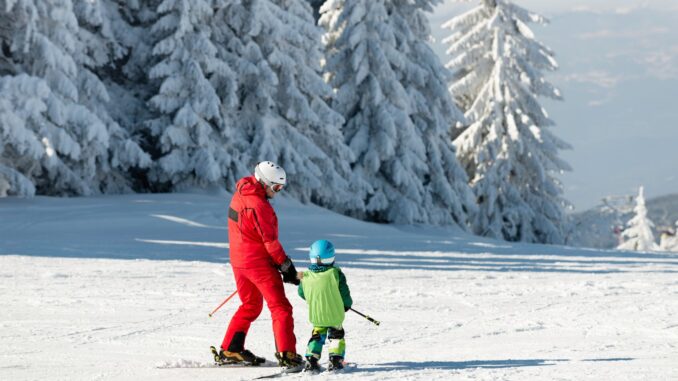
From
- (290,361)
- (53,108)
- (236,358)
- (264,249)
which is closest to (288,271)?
(264,249)

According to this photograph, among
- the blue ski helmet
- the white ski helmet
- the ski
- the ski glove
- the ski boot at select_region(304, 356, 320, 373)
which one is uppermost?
the white ski helmet

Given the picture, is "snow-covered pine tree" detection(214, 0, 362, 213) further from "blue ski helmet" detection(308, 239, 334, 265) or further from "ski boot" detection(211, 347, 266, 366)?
"blue ski helmet" detection(308, 239, 334, 265)

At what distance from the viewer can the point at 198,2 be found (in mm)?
24594

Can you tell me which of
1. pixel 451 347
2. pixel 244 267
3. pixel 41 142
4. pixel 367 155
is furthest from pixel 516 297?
pixel 367 155

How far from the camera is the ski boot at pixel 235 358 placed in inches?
304

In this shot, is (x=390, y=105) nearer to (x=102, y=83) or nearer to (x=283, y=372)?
(x=102, y=83)

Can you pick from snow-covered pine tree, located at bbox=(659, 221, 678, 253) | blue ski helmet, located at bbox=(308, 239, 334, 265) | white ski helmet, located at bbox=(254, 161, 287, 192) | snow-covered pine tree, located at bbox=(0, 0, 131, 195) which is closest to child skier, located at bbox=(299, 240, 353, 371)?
blue ski helmet, located at bbox=(308, 239, 334, 265)

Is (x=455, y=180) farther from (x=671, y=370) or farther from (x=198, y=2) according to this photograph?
(x=671, y=370)

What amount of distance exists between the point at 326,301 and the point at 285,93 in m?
19.6

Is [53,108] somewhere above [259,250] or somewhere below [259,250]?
above

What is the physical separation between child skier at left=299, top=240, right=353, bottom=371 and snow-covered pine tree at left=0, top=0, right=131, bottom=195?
15.0 metres

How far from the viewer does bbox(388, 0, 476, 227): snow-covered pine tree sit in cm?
2978

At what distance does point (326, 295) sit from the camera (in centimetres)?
740

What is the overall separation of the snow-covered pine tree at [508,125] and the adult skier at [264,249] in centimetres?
2557
